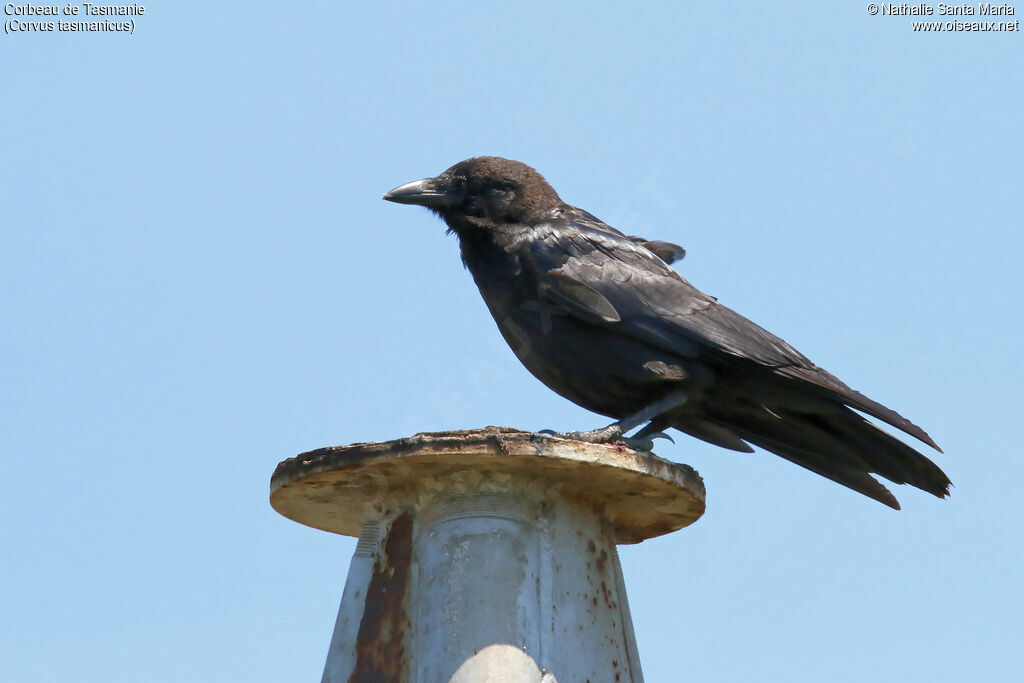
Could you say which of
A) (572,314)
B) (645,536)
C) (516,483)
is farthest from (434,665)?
(572,314)

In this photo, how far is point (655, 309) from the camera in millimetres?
6371

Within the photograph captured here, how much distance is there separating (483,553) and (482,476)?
32 cm

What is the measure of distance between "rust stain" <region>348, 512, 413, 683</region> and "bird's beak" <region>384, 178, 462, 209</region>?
2.32 metres

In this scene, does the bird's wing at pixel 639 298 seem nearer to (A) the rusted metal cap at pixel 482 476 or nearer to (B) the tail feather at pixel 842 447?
(B) the tail feather at pixel 842 447

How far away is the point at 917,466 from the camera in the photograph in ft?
19.9

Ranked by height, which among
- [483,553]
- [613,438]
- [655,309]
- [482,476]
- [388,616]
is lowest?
[388,616]

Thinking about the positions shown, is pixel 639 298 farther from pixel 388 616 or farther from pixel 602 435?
pixel 388 616

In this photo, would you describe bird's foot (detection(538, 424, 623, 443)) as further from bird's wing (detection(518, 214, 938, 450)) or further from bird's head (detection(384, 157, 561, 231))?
bird's head (detection(384, 157, 561, 231))

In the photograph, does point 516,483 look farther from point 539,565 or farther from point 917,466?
point 917,466

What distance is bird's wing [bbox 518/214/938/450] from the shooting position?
6.15 metres

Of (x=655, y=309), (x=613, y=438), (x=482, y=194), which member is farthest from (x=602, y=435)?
(x=482, y=194)

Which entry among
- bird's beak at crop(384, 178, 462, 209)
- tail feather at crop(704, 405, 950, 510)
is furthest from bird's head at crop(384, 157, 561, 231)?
tail feather at crop(704, 405, 950, 510)

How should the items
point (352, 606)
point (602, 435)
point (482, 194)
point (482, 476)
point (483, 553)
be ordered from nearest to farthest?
point (483, 553), point (482, 476), point (352, 606), point (602, 435), point (482, 194)

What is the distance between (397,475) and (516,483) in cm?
49
